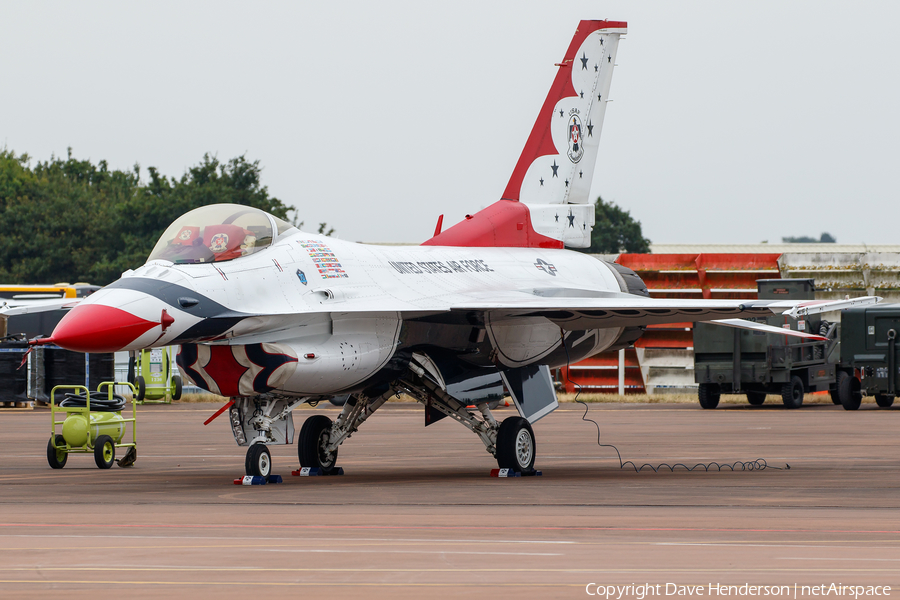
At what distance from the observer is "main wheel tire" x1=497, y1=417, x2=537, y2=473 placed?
14.6 metres

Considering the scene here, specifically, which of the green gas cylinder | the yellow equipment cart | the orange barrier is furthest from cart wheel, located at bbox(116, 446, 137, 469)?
the orange barrier

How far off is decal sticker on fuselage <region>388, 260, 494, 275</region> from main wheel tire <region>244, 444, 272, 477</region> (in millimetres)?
2715

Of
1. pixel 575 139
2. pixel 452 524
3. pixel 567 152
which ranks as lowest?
pixel 452 524

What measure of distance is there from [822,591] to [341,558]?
9.44 ft

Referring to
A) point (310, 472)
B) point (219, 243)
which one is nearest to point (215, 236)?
point (219, 243)

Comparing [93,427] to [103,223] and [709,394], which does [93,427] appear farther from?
[103,223]

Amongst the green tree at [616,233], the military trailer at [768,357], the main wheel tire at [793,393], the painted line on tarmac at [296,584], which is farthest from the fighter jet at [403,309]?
the green tree at [616,233]

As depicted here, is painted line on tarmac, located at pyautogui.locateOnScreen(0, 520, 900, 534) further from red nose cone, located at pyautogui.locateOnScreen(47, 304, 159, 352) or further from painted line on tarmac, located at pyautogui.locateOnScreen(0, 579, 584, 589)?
painted line on tarmac, located at pyautogui.locateOnScreen(0, 579, 584, 589)

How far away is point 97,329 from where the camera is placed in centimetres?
1116

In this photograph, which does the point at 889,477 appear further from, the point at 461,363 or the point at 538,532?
the point at 538,532

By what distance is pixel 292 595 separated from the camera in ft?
20.7

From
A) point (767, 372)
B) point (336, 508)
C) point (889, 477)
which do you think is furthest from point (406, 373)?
point (767, 372)

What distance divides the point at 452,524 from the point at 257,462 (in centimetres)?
403

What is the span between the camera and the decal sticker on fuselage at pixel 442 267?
47.5 ft
